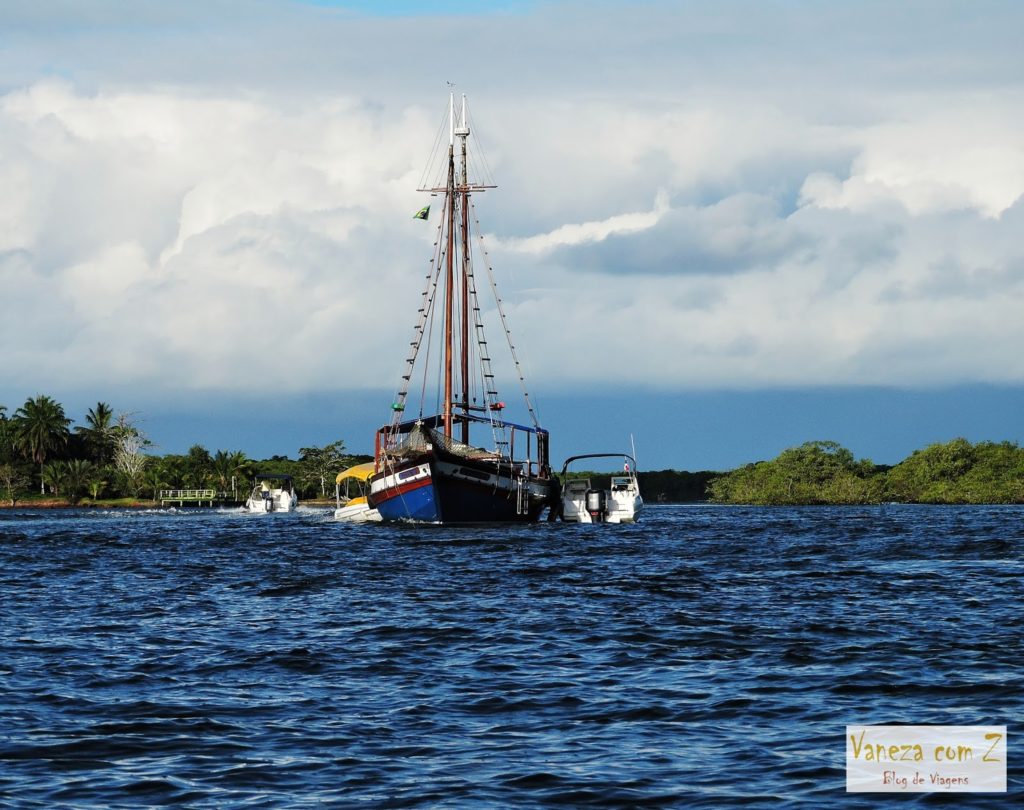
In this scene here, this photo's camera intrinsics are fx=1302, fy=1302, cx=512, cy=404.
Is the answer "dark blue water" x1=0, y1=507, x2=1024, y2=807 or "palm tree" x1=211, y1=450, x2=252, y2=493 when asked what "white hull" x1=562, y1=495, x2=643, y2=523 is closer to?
"dark blue water" x1=0, y1=507, x2=1024, y2=807

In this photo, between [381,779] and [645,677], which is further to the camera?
[645,677]

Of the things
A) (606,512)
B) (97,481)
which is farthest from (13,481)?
(606,512)

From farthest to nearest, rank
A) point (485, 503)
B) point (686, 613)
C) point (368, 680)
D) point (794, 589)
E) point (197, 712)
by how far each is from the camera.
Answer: point (485, 503)
point (794, 589)
point (686, 613)
point (368, 680)
point (197, 712)

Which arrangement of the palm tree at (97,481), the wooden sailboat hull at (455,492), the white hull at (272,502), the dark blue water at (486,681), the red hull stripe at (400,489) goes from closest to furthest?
the dark blue water at (486,681)
the wooden sailboat hull at (455,492)
the red hull stripe at (400,489)
the white hull at (272,502)
the palm tree at (97,481)

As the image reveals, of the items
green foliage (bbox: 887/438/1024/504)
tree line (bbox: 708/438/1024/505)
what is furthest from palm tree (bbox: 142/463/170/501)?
green foliage (bbox: 887/438/1024/504)

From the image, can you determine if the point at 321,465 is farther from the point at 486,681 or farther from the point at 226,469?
the point at 486,681

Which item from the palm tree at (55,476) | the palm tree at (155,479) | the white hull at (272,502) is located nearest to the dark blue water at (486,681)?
the white hull at (272,502)

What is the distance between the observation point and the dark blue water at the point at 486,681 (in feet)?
45.6

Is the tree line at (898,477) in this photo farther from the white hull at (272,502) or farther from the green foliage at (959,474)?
the white hull at (272,502)

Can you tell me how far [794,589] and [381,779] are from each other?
73.7ft

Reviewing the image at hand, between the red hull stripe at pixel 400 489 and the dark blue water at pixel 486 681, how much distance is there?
25.9 meters

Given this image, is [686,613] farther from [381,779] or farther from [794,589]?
[381,779]

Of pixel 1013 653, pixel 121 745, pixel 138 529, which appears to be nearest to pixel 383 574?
pixel 1013 653

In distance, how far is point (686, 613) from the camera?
93.2ft
